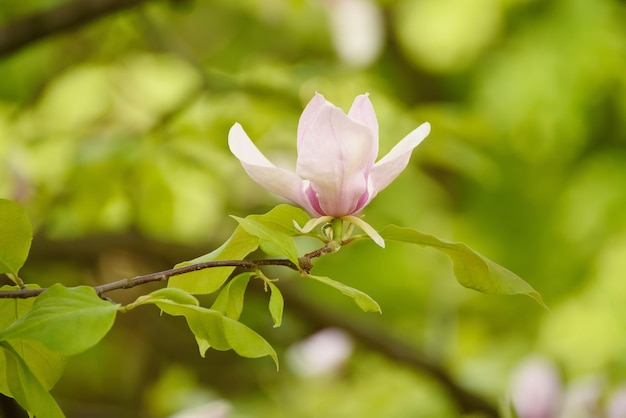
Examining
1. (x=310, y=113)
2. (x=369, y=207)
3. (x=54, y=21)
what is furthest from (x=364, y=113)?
(x=369, y=207)

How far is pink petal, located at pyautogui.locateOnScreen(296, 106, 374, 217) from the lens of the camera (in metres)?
0.34

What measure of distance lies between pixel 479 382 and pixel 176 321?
556mm

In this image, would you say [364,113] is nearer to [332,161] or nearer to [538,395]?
[332,161]

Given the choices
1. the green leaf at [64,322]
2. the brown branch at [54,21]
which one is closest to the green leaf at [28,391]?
the green leaf at [64,322]

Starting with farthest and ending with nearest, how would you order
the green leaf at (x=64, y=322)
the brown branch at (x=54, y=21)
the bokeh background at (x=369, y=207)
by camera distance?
1. the bokeh background at (x=369, y=207)
2. the brown branch at (x=54, y=21)
3. the green leaf at (x=64, y=322)

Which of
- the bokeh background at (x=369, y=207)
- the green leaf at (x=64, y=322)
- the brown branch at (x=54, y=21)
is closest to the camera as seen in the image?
the green leaf at (x=64, y=322)

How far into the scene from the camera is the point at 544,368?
0.92 metres

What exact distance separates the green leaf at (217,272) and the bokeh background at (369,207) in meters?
0.10

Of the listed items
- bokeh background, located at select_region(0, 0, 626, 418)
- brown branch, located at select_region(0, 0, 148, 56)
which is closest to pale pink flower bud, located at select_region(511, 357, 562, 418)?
bokeh background, located at select_region(0, 0, 626, 418)

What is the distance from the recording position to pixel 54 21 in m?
0.79

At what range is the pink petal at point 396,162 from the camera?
14.1 inches

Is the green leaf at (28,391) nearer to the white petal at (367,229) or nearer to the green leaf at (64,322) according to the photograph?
the green leaf at (64,322)

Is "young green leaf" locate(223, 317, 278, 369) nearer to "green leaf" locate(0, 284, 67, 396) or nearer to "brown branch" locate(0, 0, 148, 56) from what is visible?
"green leaf" locate(0, 284, 67, 396)

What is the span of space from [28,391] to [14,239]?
6cm
